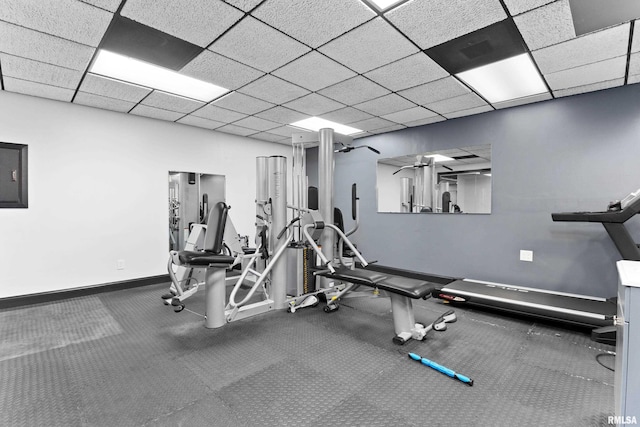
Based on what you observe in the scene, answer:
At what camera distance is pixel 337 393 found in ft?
6.44

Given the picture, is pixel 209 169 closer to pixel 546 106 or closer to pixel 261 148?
pixel 261 148

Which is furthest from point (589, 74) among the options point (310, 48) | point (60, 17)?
point (60, 17)

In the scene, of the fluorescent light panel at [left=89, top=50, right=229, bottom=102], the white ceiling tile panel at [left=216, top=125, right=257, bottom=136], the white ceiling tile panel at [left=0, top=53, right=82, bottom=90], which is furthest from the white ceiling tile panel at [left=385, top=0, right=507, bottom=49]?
the white ceiling tile panel at [left=216, top=125, right=257, bottom=136]

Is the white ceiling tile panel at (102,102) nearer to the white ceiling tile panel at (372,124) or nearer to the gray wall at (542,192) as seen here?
the white ceiling tile panel at (372,124)

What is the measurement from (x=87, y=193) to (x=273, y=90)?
2.96 meters

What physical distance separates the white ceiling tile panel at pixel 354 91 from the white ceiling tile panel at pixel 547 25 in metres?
1.39

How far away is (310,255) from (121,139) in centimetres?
328

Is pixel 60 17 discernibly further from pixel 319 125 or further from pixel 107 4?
pixel 319 125

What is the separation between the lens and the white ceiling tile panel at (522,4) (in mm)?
1962

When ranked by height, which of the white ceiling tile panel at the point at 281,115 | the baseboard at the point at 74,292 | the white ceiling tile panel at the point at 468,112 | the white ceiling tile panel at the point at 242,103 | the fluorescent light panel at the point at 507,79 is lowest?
the baseboard at the point at 74,292

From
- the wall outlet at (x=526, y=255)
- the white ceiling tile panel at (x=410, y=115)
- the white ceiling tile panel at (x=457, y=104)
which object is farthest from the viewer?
the white ceiling tile panel at (x=410, y=115)

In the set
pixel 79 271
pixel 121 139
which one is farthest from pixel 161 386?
pixel 121 139

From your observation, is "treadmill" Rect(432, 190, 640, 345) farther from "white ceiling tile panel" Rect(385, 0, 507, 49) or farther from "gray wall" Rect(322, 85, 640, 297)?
"white ceiling tile panel" Rect(385, 0, 507, 49)

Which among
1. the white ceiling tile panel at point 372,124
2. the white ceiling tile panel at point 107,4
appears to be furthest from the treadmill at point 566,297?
the white ceiling tile panel at point 107,4
